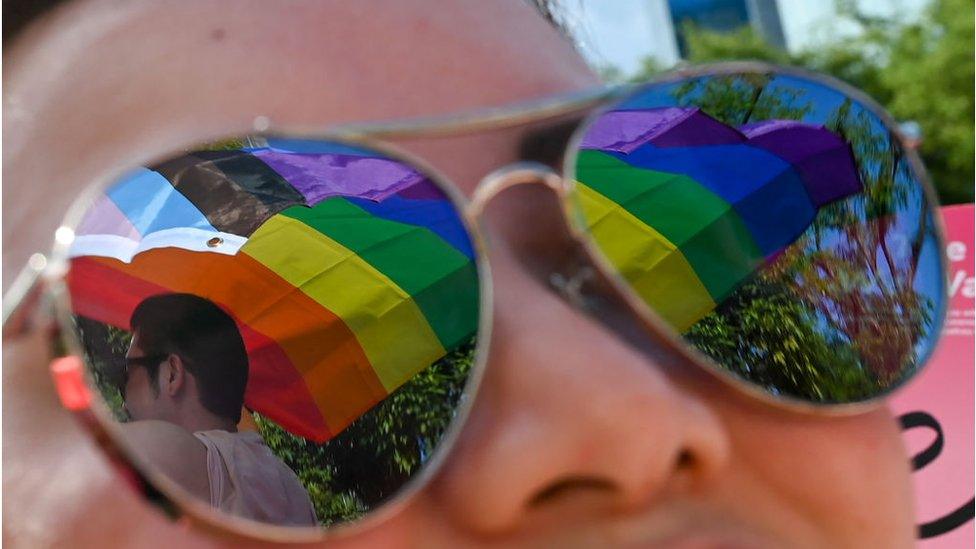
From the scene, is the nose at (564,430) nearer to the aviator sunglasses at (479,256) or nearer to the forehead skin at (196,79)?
the aviator sunglasses at (479,256)

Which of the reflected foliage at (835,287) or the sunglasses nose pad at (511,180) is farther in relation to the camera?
the reflected foliage at (835,287)

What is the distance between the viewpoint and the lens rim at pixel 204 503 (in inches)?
23.1

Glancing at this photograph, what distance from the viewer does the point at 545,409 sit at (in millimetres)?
627

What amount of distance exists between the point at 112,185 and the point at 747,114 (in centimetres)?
55

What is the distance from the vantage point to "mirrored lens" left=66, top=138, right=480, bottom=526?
2.30ft

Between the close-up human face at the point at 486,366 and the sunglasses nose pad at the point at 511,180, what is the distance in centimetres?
2

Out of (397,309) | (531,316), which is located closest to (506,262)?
(531,316)

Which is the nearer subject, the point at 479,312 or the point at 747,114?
the point at 479,312

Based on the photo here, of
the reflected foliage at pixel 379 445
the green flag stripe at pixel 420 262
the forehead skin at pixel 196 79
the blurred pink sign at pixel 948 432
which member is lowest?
the blurred pink sign at pixel 948 432

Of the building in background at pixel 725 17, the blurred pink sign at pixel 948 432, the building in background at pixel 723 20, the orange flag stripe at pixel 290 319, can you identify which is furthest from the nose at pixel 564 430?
the building in background at pixel 725 17

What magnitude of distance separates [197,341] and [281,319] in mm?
84

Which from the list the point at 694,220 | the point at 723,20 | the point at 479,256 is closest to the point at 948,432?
the point at 694,220

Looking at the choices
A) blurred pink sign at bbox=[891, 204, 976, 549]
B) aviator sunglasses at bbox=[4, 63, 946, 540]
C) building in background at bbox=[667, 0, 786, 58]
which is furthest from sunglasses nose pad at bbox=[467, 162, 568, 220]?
building in background at bbox=[667, 0, 786, 58]

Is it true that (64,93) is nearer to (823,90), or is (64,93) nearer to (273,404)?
(273,404)
